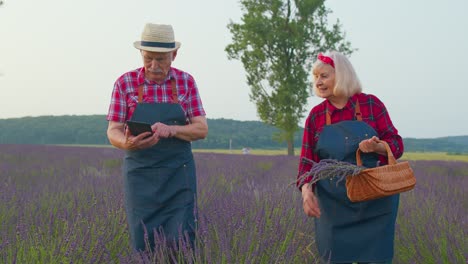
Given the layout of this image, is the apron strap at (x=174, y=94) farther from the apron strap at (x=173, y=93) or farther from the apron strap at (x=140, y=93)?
the apron strap at (x=140, y=93)

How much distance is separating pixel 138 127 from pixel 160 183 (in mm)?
A: 359

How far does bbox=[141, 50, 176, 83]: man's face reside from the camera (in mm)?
2912

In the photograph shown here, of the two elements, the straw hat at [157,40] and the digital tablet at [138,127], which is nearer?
the digital tablet at [138,127]

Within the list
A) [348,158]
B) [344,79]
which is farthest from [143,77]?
[348,158]

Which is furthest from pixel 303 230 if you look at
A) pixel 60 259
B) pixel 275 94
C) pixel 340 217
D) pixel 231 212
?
pixel 275 94

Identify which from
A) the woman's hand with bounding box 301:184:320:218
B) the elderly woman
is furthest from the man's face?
the woman's hand with bounding box 301:184:320:218

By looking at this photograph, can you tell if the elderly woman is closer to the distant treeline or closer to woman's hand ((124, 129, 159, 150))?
woman's hand ((124, 129, 159, 150))

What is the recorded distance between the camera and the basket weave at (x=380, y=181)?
2398 millimetres

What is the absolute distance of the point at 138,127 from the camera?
271cm

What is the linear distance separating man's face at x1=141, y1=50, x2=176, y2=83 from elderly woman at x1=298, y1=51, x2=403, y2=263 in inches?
32.3

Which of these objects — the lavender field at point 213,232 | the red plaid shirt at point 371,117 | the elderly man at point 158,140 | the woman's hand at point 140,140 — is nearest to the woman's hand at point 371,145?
the red plaid shirt at point 371,117

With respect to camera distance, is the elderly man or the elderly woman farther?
the elderly man

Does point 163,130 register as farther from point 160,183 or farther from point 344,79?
point 344,79

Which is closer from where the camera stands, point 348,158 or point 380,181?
point 380,181
